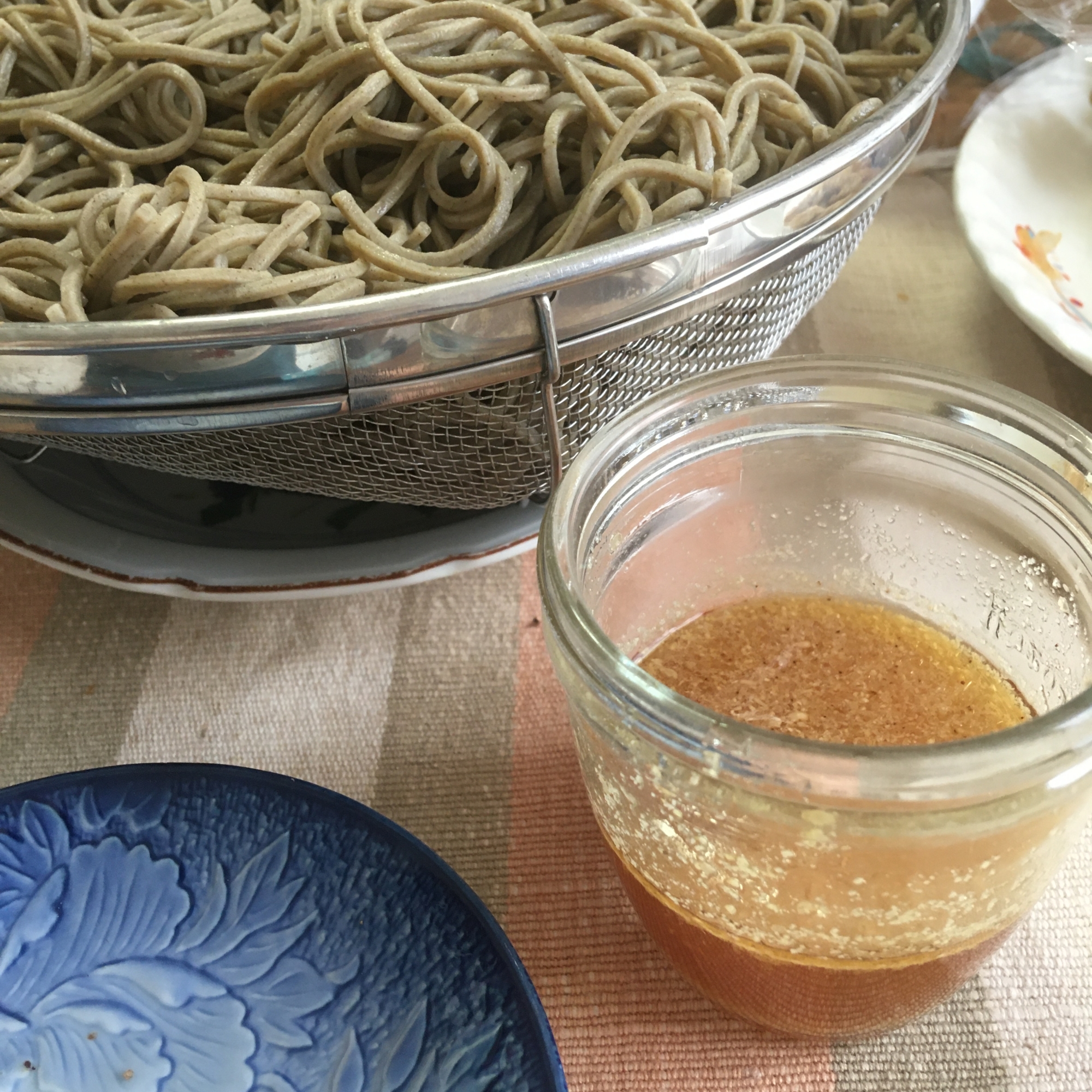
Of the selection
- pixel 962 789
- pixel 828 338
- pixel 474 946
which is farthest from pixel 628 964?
pixel 828 338

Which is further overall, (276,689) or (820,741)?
(276,689)

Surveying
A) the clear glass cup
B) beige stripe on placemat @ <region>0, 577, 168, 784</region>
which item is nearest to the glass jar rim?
the clear glass cup

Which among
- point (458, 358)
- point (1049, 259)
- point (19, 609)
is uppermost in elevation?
point (458, 358)

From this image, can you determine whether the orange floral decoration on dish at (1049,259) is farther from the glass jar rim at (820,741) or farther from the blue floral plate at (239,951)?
the blue floral plate at (239,951)

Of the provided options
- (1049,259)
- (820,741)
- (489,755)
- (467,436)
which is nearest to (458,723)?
(489,755)

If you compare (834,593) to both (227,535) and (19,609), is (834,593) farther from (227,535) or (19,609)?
(19,609)

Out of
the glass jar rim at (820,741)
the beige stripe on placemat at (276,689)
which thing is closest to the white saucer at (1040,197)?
the glass jar rim at (820,741)
